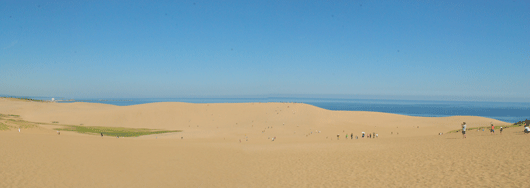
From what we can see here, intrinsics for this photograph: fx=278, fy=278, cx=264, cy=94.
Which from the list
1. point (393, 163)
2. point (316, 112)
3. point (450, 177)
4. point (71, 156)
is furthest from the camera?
point (316, 112)

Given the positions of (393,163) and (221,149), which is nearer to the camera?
(393,163)

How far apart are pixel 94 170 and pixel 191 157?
635cm

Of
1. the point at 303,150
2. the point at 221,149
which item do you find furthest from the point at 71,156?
the point at 303,150

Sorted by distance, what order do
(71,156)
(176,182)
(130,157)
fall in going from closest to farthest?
1. (176,182)
2. (71,156)
3. (130,157)

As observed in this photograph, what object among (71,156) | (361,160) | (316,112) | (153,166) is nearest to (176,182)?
(153,166)

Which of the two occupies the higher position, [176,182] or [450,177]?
[450,177]

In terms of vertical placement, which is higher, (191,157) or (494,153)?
(494,153)

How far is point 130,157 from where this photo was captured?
19562 mm

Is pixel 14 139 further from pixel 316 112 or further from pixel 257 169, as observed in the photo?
pixel 316 112

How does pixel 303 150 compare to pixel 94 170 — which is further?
pixel 303 150

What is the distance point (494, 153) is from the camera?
49.4ft

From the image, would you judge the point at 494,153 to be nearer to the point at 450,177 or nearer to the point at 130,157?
the point at 450,177

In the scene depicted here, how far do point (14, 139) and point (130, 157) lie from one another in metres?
9.42

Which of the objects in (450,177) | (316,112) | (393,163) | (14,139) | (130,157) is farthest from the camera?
(316,112)
